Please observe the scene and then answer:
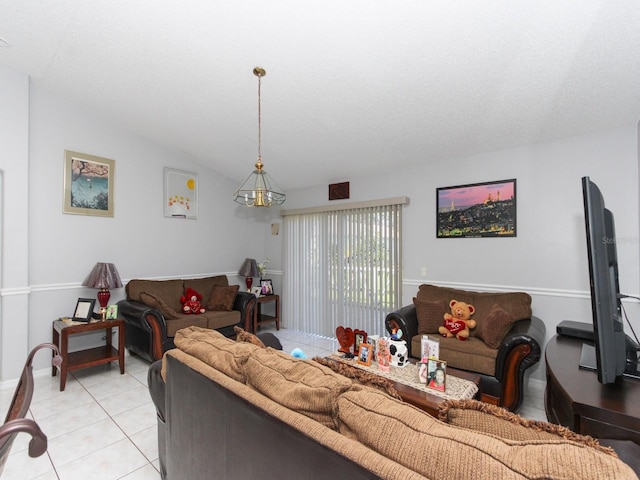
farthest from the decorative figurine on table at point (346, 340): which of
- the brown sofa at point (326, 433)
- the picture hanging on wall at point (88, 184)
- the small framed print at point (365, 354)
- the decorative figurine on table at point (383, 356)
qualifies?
the picture hanging on wall at point (88, 184)

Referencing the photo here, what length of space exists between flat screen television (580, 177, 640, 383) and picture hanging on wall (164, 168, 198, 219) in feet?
14.5

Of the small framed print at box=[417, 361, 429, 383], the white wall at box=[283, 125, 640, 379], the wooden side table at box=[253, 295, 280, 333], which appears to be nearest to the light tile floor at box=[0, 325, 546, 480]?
the white wall at box=[283, 125, 640, 379]

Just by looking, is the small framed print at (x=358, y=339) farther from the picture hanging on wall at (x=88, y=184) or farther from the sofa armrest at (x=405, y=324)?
the picture hanging on wall at (x=88, y=184)

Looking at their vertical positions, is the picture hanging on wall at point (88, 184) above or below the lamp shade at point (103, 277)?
above

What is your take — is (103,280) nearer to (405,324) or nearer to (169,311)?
(169,311)

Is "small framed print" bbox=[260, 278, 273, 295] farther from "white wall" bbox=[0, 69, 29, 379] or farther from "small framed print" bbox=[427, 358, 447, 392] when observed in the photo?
"small framed print" bbox=[427, 358, 447, 392]

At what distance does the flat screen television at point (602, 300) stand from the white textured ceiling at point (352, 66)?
1.19 metres

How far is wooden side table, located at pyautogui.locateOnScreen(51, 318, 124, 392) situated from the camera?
2973 millimetres

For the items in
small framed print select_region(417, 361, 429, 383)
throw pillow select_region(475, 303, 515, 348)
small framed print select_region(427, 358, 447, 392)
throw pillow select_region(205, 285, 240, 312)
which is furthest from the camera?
throw pillow select_region(205, 285, 240, 312)

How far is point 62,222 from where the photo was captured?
136 inches

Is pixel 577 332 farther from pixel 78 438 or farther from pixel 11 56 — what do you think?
pixel 11 56

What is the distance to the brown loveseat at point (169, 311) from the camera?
3.34 m

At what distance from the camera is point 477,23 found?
6.26ft

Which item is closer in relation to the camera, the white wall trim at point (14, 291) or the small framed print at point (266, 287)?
the white wall trim at point (14, 291)
